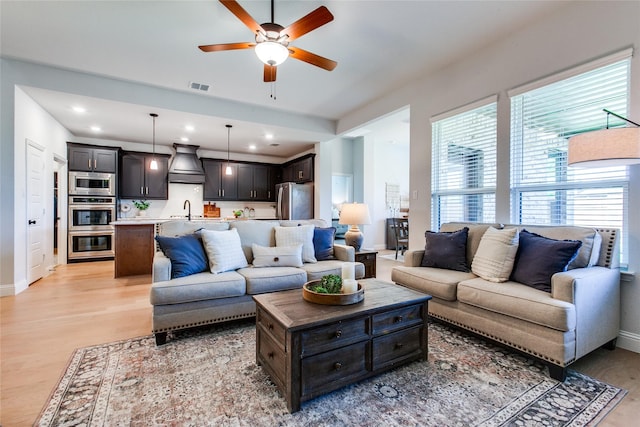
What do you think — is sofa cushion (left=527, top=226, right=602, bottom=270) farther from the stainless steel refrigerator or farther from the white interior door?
the white interior door

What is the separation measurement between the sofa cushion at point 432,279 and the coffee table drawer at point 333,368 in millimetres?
1061

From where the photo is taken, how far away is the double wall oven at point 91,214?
563 centimetres

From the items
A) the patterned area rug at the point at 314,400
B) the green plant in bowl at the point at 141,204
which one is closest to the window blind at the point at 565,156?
the patterned area rug at the point at 314,400

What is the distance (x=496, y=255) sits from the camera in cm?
242

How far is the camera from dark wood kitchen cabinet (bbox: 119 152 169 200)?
247 inches

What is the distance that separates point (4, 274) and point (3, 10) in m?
2.89

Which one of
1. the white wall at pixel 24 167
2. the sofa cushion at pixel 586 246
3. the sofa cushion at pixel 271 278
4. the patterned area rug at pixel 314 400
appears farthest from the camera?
the white wall at pixel 24 167

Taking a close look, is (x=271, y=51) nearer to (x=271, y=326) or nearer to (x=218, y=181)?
(x=271, y=326)

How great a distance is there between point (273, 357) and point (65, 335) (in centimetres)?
203

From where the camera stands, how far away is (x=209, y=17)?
8.91 feet

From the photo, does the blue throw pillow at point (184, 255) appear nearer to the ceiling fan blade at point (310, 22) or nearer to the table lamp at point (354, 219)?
the table lamp at point (354, 219)

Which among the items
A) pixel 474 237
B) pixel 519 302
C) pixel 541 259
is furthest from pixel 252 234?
pixel 541 259

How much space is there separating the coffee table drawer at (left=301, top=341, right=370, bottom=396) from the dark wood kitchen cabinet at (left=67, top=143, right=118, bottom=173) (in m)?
6.38

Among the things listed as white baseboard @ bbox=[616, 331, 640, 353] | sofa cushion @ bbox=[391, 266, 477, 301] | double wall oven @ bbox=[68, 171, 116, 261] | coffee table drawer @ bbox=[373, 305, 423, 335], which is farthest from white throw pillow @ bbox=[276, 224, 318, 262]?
double wall oven @ bbox=[68, 171, 116, 261]
